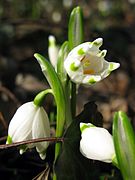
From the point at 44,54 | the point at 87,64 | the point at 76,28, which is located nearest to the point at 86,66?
the point at 87,64

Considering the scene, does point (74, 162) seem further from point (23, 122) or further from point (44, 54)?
point (44, 54)

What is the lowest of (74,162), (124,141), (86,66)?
(74,162)

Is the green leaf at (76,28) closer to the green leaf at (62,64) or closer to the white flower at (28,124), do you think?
the green leaf at (62,64)

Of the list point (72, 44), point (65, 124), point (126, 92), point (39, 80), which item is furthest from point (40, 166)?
point (126, 92)

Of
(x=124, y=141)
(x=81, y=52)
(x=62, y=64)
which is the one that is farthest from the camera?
(x=62, y=64)

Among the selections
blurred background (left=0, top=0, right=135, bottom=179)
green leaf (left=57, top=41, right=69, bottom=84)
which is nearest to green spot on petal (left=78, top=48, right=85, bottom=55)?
green leaf (left=57, top=41, right=69, bottom=84)

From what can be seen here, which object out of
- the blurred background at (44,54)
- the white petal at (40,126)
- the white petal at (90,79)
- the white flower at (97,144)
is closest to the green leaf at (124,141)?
the white flower at (97,144)
